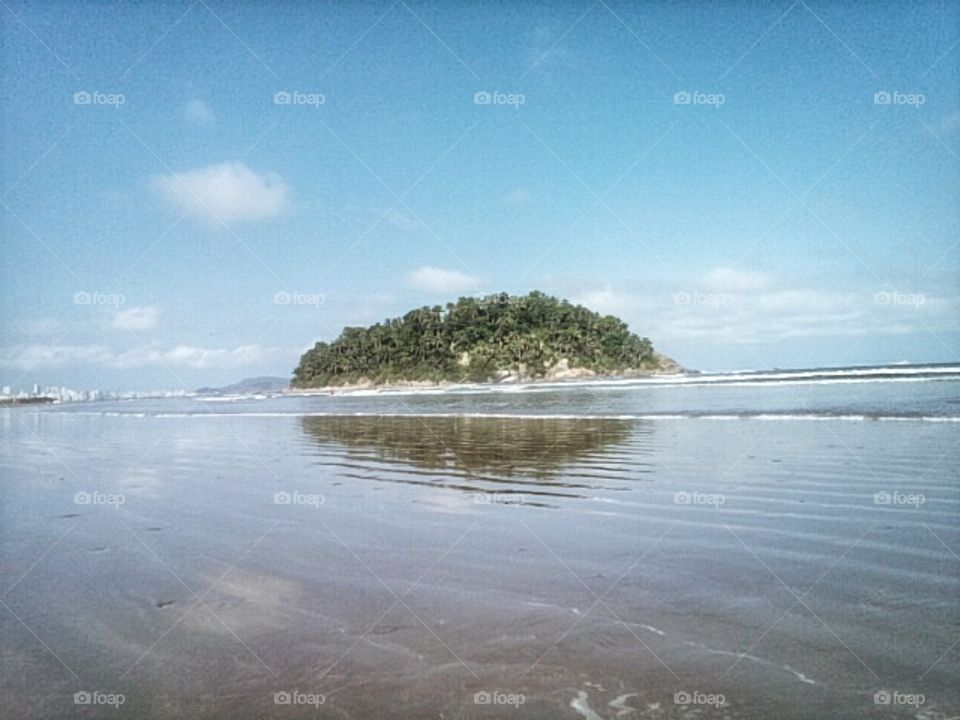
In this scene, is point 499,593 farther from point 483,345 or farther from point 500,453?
point 483,345

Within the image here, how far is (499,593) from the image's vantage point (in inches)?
173

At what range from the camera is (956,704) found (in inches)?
112

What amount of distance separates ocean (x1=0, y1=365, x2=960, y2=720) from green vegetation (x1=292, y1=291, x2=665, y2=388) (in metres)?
81.3

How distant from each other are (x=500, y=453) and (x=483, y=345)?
267ft

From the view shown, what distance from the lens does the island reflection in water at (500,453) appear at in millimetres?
9016

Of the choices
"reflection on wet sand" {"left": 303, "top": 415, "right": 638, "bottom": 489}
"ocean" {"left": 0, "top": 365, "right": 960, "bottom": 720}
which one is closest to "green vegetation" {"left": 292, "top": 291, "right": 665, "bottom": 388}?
"reflection on wet sand" {"left": 303, "top": 415, "right": 638, "bottom": 489}

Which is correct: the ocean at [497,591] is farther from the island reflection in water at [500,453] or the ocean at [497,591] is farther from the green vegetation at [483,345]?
the green vegetation at [483,345]

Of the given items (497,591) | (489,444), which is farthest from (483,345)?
(497,591)

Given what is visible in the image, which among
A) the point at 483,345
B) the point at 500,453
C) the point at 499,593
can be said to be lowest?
the point at 499,593

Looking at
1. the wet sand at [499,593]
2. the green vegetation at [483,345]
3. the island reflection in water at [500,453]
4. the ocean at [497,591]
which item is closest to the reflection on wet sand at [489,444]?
the island reflection in water at [500,453]

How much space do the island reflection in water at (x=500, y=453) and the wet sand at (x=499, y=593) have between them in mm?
162

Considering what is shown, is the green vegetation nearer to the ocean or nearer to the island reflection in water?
the island reflection in water

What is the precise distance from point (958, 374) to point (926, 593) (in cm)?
4176

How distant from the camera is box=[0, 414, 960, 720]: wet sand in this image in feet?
10.0
